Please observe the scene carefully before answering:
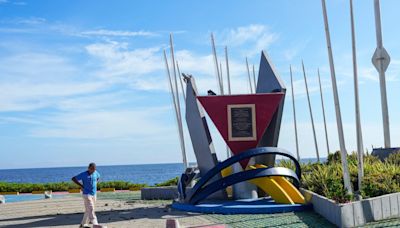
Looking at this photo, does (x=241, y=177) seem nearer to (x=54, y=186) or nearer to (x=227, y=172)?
(x=227, y=172)

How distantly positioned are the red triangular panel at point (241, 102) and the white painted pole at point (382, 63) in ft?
42.5

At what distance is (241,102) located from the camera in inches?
569

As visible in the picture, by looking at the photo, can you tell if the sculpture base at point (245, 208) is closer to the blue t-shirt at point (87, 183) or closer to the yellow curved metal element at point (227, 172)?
the yellow curved metal element at point (227, 172)

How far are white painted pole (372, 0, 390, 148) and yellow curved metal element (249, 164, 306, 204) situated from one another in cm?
1405

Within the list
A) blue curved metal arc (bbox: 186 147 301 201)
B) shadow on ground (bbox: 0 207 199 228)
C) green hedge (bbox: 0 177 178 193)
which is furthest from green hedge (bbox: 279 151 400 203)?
green hedge (bbox: 0 177 178 193)

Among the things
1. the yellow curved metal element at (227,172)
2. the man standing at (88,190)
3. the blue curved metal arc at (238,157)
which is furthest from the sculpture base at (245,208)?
the man standing at (88,190)

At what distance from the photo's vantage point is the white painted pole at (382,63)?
2478 centimetres

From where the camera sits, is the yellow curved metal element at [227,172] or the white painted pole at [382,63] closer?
the yellow curved metal element at [227,172]

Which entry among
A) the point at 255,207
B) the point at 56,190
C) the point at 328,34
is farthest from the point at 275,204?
the point at 56,190

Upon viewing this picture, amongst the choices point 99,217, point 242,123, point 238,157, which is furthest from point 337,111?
point 99,217

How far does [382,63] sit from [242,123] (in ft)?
45.5

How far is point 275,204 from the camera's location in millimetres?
12719

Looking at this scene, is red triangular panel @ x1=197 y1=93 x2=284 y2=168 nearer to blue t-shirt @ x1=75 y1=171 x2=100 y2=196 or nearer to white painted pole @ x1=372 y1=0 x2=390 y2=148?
blue t-shirt @ x1=75 y1=171 x2=100 y2=196

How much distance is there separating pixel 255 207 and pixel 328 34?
5.77 metres
